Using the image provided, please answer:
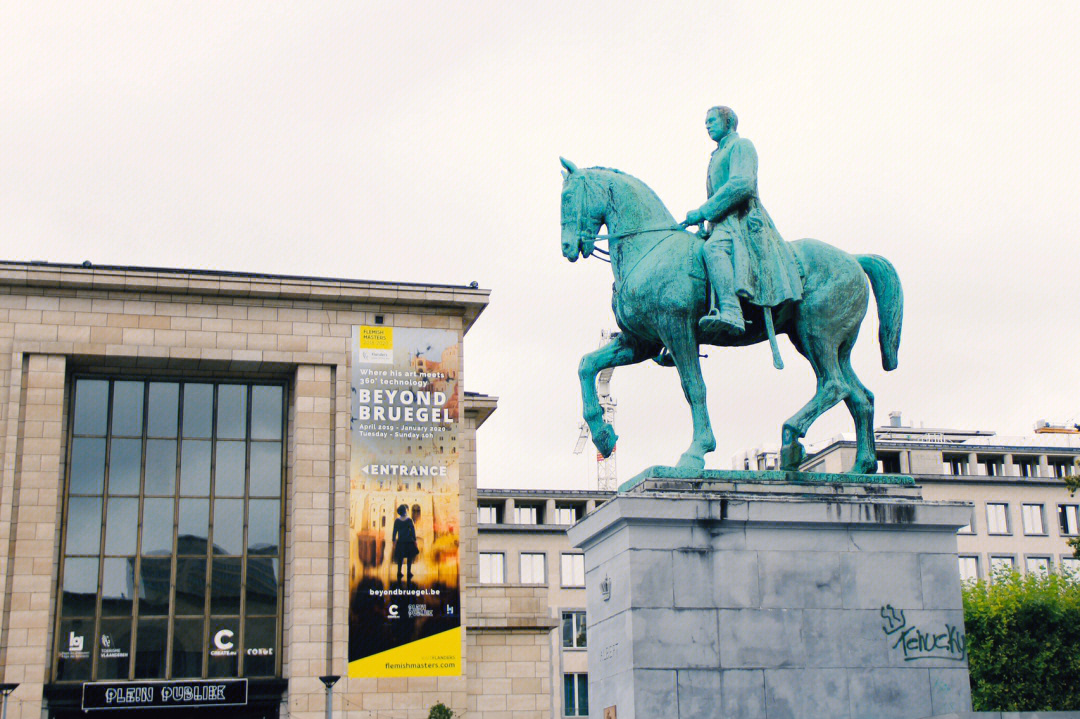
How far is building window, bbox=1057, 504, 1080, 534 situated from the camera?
290ft

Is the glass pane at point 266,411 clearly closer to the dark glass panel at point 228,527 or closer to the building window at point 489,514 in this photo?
the dark glass panel at point 228,527

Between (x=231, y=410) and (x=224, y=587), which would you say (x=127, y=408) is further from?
(x=224, y=587)

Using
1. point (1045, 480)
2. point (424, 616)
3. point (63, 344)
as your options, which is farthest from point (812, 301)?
point (1045, 480)

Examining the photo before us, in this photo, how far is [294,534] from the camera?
44625 millimetres

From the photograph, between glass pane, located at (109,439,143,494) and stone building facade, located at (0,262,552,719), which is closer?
stone building facade, located at (0,262,552,719)

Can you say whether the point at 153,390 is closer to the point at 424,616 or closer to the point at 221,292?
the point at 221,292

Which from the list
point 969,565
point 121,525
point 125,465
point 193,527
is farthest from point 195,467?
point 969,565

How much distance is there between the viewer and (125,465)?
149ft

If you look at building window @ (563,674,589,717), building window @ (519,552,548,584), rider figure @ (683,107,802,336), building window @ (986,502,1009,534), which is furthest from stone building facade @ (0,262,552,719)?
building window @ (986,502,1009,534)

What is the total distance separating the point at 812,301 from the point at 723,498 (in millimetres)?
2940

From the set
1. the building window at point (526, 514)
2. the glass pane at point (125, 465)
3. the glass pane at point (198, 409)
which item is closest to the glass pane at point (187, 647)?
the glass pane at point (125, 465)

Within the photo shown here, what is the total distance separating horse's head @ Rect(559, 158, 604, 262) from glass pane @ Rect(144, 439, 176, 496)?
1270 inches

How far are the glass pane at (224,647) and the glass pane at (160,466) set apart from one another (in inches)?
186

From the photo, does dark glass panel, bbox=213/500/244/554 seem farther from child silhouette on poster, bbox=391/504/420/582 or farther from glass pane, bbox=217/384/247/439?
child silhouette on poster, bbox=391/504/420/582
